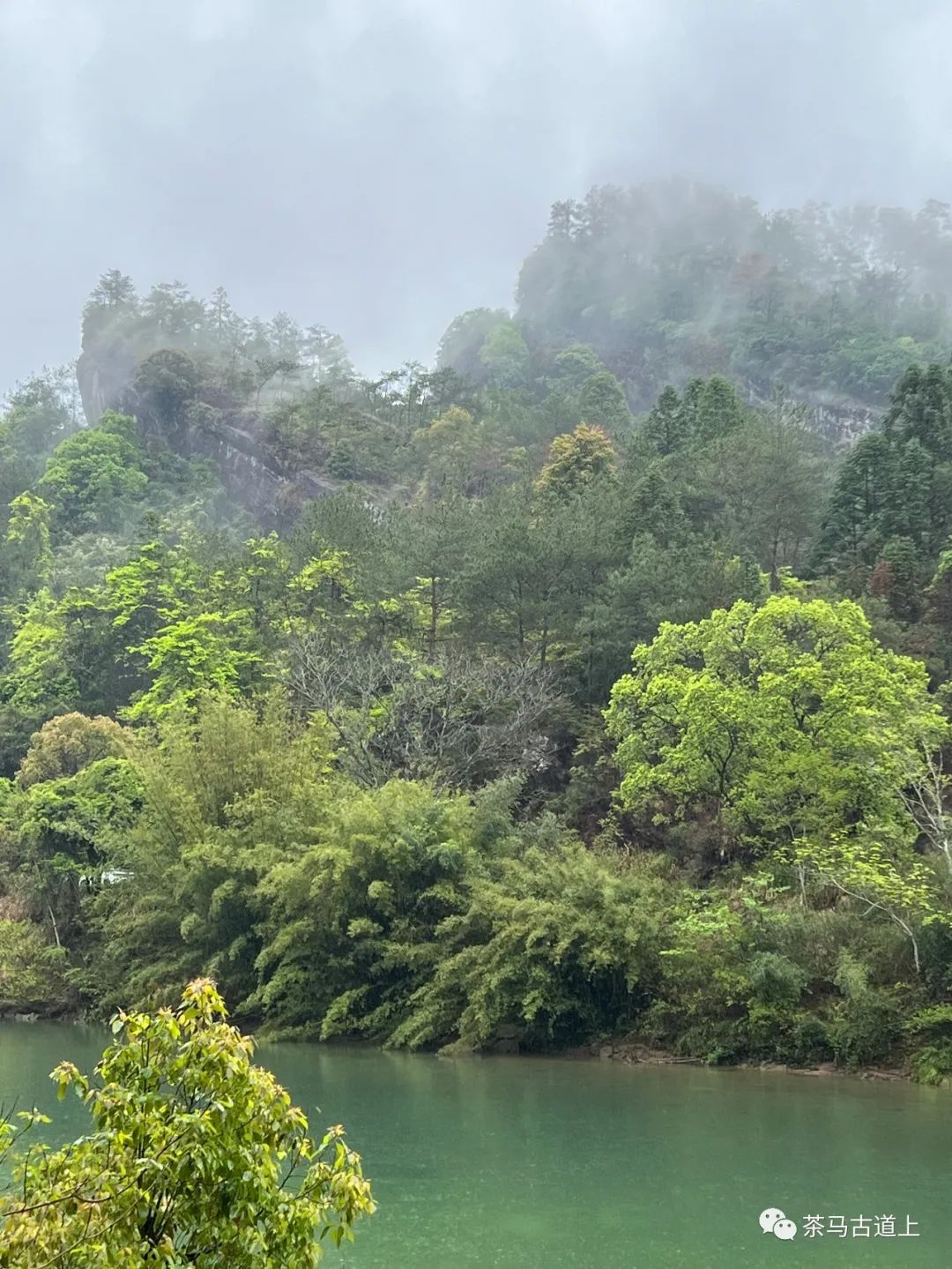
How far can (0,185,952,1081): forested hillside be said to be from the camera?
17234 millimetres

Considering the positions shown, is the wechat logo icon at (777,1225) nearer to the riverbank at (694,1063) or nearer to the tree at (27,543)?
the riverbank at (694,1063)

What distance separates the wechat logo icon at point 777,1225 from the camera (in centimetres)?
832

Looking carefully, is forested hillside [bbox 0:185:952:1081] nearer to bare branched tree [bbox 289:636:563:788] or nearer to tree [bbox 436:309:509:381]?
bare branched tree [bbox 289:636:563:788]

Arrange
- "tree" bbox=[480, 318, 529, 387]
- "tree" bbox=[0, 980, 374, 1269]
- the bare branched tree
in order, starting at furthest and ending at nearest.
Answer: "tree" bbox=[480, 318, 529, 387] < the bare branched tree < "tree" bbox=[0, 980, 374, 1269]

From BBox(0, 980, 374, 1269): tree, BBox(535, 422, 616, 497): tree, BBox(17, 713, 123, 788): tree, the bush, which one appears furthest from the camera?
BBox(535, 422, 616, 497): tree

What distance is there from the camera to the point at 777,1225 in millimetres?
8461

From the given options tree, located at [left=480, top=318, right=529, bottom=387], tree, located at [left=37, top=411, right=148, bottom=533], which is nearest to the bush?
tree, located at [left=37, top=411, right=148, bottom=533]

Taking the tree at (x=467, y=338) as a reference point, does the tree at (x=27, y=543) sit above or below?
below

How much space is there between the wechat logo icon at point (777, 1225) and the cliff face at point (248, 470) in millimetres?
47510

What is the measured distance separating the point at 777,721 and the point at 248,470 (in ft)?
159

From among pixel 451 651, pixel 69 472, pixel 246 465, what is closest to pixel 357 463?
pixel 246 465

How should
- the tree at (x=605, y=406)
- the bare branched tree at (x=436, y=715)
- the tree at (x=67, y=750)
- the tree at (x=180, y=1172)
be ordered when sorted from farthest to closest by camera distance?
the tree at (x=605, y=406)
the tree at (x=67, y=750)
the bare branched tree at (x=436, y=715)
the tree at (x=180, y=1172)

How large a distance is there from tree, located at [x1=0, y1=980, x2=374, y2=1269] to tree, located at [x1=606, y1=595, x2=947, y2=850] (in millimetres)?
15368

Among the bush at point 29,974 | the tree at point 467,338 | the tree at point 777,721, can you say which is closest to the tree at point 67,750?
the bush at point 29,974
